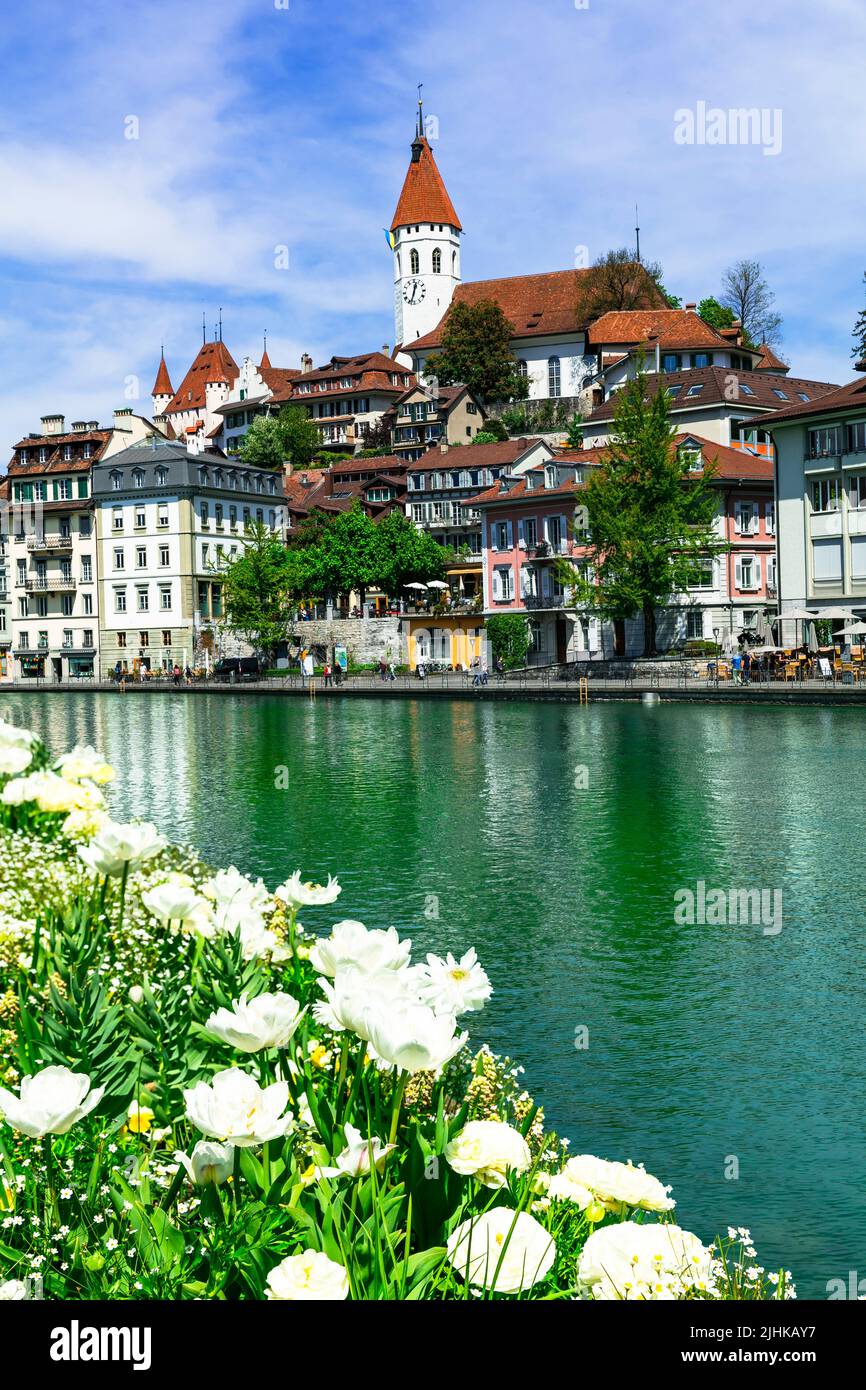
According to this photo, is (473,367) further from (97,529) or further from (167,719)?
(167,719)

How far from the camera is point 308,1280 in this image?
3426 millimetres

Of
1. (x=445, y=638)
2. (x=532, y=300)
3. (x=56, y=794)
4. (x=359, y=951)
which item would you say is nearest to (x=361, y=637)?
(x=445, y=638)

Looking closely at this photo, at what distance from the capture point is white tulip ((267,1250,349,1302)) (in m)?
3.38

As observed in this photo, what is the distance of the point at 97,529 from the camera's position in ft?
345

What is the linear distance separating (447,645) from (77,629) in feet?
109

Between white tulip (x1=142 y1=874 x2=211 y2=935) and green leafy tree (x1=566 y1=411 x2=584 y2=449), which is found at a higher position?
green leafy tree (x1=566 y1=411 x2=584 y2=449)

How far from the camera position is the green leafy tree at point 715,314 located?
12531 centimetres

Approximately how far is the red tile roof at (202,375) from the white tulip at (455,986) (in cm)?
16815

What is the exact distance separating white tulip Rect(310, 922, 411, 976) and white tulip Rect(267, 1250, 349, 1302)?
3.52 feet

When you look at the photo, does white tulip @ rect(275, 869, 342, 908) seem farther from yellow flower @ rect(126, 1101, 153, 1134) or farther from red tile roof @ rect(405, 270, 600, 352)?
red tile roof @ rect(405, 270, 600, 352)

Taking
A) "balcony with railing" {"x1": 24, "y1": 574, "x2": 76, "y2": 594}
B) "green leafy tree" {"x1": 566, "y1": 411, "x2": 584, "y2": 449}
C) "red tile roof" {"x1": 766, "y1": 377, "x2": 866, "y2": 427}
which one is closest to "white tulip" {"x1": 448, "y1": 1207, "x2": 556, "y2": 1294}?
"red tile roof" {"x1": 766, "y1": 377, "x2": 866, "y2": 427}

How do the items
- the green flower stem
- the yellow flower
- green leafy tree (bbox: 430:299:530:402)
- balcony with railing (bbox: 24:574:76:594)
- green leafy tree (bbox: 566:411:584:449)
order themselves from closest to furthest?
the green flower stem → the yellow flower → green leafy tree (bbox: 566:411:584:449) → balcony with railing (bbox: 24:574:76:594) → green leafy tree (bbox: 430:299:530:402)

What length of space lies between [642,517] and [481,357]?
61.2 m

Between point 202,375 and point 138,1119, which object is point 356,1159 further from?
point 202,375
